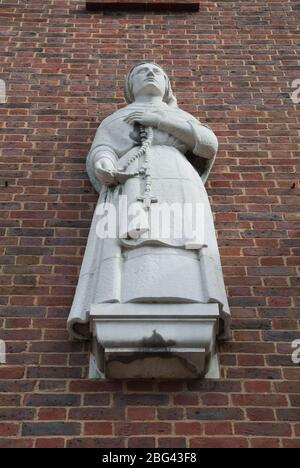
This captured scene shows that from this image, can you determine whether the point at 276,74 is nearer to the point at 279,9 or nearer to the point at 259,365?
the point at 279,9

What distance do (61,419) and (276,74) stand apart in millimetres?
4085

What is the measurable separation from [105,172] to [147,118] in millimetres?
666

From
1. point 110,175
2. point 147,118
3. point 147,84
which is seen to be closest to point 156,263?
point 110,175

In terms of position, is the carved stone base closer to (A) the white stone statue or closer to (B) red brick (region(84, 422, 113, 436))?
(A) the white stone statue

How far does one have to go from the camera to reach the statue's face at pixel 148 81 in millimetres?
5812

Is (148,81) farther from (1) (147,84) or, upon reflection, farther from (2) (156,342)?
(2) (156,342)

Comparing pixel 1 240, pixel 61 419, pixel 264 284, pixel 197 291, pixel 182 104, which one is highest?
pixel 182 104

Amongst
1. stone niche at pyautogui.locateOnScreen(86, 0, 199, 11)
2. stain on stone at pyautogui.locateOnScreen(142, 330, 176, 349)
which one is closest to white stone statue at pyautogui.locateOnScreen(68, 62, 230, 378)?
stain on stone at pyautogui.locateOnScreen(142, 330, 176, 349)

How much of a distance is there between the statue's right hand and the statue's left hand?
1.66 feet

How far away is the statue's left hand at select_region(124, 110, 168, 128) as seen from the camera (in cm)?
537

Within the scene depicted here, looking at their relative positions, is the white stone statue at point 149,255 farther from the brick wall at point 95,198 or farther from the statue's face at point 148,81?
the statue's face at point 148,81

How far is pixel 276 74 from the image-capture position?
272 inches

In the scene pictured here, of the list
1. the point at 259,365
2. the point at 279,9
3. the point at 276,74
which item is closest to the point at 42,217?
the point at 259,365
